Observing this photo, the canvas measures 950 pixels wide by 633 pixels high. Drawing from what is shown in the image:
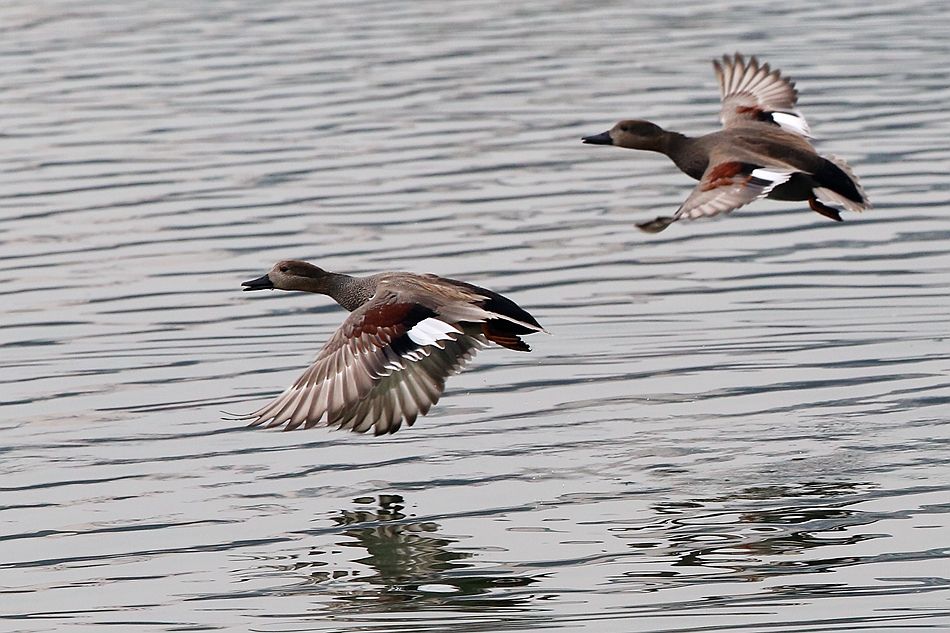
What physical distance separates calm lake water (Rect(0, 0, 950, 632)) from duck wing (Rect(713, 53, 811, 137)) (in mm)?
1019

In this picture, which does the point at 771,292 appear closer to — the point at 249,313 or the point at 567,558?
the point at 249,313

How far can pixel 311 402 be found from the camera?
7574 millimetres

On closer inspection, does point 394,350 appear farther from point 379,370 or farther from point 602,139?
point 602,139

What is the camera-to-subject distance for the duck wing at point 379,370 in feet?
24.9

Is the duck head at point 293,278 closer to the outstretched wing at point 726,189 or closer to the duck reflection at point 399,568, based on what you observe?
the outstretched wing at point 726,189

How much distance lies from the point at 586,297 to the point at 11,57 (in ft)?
41.3

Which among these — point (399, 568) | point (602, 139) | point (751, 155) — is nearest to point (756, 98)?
point (602, 139)

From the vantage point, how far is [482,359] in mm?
9992

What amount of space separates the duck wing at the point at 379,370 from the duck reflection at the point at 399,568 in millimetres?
501

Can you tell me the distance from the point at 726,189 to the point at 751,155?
87 centimetres

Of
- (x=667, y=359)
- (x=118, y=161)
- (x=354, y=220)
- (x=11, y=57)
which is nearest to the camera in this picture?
(x=667, y=359)

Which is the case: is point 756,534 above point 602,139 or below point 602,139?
below


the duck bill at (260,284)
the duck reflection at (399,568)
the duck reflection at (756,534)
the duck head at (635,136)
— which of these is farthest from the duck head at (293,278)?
the duck reflection at (756,534)

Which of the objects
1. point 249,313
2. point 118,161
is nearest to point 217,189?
point 118,161
